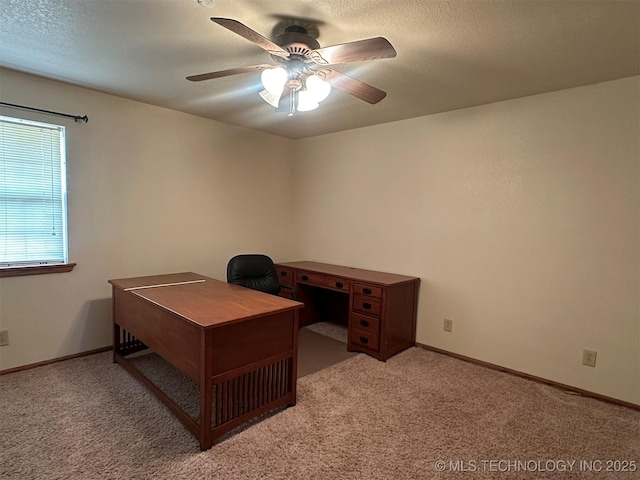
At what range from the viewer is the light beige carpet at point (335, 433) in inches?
68.7

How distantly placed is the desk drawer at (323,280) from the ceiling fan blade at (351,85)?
1829 millimetres

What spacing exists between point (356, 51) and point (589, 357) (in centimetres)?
271

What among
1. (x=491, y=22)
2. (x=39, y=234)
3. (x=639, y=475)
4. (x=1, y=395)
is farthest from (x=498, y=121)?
(x=1, y=395)

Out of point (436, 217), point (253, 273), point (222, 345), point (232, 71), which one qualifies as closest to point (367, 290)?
point (436, 217)

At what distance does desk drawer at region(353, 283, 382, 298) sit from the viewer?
312 cm

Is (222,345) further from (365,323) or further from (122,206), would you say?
(122,206)

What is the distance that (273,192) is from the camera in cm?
445

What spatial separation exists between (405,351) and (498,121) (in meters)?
2.26

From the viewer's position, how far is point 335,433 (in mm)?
2033

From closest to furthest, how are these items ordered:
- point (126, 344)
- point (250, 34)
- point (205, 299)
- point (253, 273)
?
point (250, 34) → point (205, 299) → point (126, 344) → point (253, 273)

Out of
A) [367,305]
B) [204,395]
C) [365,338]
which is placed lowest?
[365,338]

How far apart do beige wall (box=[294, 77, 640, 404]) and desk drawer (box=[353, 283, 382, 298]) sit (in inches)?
22.7

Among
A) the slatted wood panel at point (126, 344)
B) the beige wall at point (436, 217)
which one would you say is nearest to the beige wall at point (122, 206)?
the beige wall at point (436, 217)

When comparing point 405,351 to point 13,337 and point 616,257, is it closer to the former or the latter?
point 616,257
